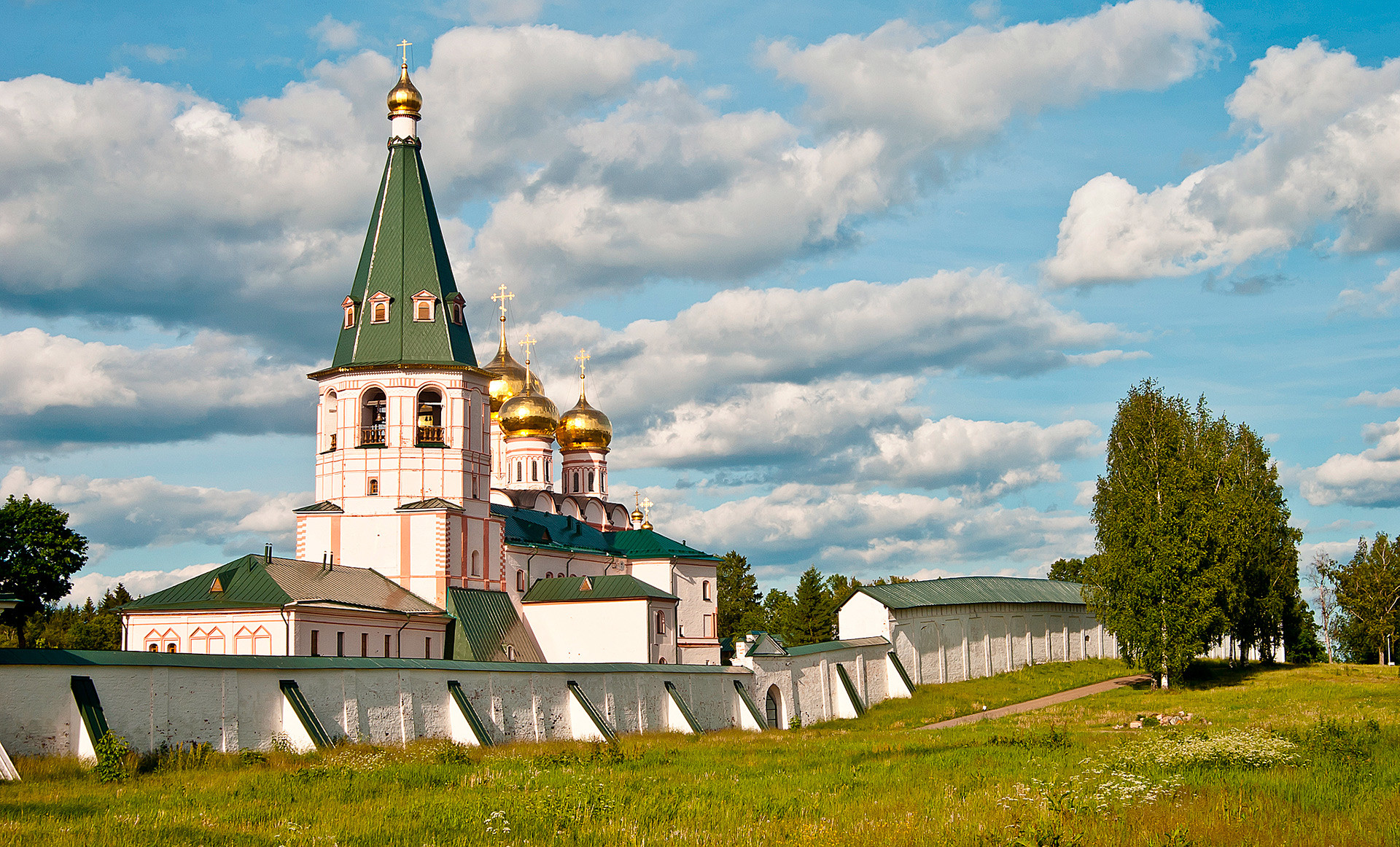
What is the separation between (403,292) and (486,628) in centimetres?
1085

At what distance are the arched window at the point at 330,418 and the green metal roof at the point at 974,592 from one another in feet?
65.0

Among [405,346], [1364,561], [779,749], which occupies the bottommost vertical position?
[779,749]

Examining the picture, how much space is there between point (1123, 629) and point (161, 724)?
30284mm

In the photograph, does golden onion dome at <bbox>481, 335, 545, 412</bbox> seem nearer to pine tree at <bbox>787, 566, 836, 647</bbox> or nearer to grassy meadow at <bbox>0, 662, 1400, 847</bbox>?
pine tree at <bbox>787, 566, 836, 647</bbox>

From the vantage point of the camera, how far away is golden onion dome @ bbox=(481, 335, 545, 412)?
62.0 meters

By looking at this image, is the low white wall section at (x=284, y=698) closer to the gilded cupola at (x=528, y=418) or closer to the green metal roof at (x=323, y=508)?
the green metal roof at (x=323, y=508)

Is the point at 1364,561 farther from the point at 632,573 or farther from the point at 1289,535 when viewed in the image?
the point at 632,573

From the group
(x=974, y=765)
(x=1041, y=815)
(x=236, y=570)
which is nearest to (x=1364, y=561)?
(x=974, y=765)

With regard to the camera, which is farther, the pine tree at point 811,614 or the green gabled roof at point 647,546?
the pine tree at point 811,614

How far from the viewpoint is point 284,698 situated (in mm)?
22047

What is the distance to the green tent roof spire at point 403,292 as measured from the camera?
39688 millimetres

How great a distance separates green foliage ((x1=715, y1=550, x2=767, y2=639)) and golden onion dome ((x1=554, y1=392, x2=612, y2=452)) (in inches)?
594

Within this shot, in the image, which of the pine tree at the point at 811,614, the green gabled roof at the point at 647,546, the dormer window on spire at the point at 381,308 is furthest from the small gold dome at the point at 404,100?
the pine tree at the point at 811,614

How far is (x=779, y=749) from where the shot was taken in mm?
24438
